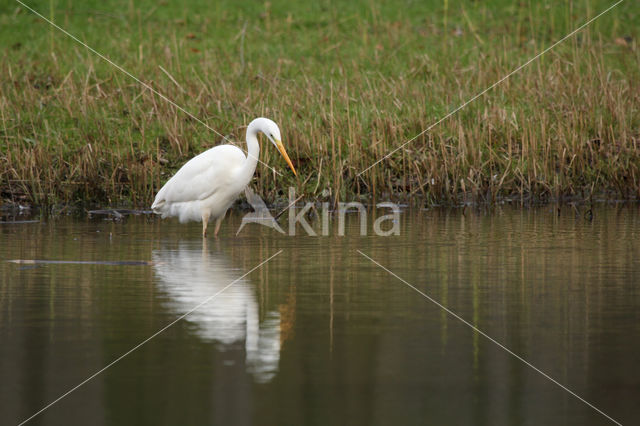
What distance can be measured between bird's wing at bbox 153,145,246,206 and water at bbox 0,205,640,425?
1435 millimetres

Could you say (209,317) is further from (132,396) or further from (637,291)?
(637,291)

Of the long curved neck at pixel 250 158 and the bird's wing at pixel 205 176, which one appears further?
the bird's wing at pixel 205 176

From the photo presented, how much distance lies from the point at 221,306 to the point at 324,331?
1.00 meters

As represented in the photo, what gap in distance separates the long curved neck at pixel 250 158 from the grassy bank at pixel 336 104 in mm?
2095

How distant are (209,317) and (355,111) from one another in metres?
8.83

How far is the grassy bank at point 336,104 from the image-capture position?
45.2 ft

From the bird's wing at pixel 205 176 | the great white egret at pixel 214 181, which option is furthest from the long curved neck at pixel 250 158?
the bird's wing at pixel 205 176

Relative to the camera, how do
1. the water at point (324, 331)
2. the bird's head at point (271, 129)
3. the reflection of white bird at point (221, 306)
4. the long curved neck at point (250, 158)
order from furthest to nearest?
the long curved neck at point (250, 158), the bird's head at point (271, 129), the reflection of white bird at point (221, 306), the water at point (324, 331)

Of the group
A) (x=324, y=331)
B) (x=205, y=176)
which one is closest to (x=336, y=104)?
(x=205, y=176)

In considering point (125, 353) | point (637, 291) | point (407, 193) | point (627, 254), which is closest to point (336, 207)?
point (407, 193)

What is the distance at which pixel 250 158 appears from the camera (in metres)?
11.4

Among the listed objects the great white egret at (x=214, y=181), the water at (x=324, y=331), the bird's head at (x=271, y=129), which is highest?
the bird's head at (x=271, y=129)

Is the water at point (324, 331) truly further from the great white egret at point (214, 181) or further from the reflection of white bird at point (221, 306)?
the great white egret at point (214, 181)

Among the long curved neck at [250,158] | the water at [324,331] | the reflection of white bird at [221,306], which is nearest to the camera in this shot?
the water at [324,331]
